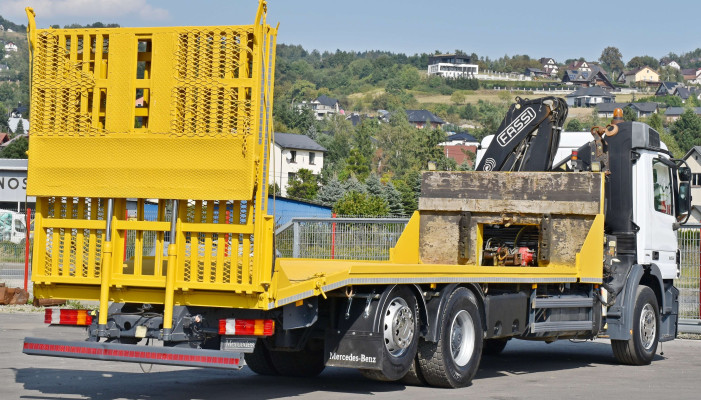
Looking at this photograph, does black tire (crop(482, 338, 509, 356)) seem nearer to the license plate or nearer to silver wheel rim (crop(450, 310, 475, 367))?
silver wheel rim (crop(450, 310, 475, 367))

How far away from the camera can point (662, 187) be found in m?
15.6

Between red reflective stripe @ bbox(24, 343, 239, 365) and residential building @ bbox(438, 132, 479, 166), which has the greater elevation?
residential building @ bbox(438, 132, 479, 166)

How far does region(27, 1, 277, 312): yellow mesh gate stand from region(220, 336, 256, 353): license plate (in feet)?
1.18

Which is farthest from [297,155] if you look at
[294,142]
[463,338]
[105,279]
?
[105,279]

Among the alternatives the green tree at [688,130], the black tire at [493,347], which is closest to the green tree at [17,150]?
the black tire at [493,347]

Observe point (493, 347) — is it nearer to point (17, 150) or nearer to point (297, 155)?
point (17, 150)

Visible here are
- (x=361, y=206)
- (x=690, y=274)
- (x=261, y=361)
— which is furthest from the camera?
(x=361, y=206)

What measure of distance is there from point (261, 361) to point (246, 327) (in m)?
3.08

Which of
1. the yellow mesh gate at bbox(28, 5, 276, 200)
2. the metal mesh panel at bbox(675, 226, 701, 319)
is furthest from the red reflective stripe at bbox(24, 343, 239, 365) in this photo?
the metal mesh panel at bbox(675, 226, 701, 319)

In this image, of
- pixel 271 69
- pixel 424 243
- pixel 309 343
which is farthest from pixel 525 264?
pixel 271 69

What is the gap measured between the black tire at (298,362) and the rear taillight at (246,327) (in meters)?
2.68

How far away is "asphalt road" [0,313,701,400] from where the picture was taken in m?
11.1

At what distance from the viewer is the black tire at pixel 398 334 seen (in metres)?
10.6

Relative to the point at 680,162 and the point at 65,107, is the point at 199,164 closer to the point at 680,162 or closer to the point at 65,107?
the point at 65,107
